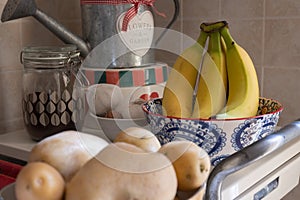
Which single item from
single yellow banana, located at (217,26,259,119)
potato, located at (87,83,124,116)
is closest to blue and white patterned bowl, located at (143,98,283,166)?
single yellow banana, located at (217,26,259,119)

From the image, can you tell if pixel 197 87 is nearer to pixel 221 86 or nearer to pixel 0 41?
pixel 221 86

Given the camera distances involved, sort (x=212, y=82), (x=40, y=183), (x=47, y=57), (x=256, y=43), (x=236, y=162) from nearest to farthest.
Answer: (x=40, y=183) → (x=236, y=162) → (x=212, y=82) → (x=47, y=57) → (x=256, y=43)

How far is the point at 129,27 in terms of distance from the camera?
78 cm

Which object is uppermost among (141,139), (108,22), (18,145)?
(108,22)

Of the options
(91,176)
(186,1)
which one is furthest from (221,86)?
(186,1)

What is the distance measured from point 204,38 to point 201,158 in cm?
30

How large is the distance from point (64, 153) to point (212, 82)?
32cm

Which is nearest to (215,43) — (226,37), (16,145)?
(226,37)

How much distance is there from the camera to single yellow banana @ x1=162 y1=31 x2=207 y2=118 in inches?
24.2

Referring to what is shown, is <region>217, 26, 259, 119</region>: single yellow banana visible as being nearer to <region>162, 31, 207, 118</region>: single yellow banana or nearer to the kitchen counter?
<region>162, 31, 207, 118</region>: single yellow banana

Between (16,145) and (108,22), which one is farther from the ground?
(108,22)

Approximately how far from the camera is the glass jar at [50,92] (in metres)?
0.72

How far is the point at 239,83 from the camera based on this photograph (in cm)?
61

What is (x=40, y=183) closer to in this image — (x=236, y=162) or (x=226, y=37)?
(x=236, y=162)
